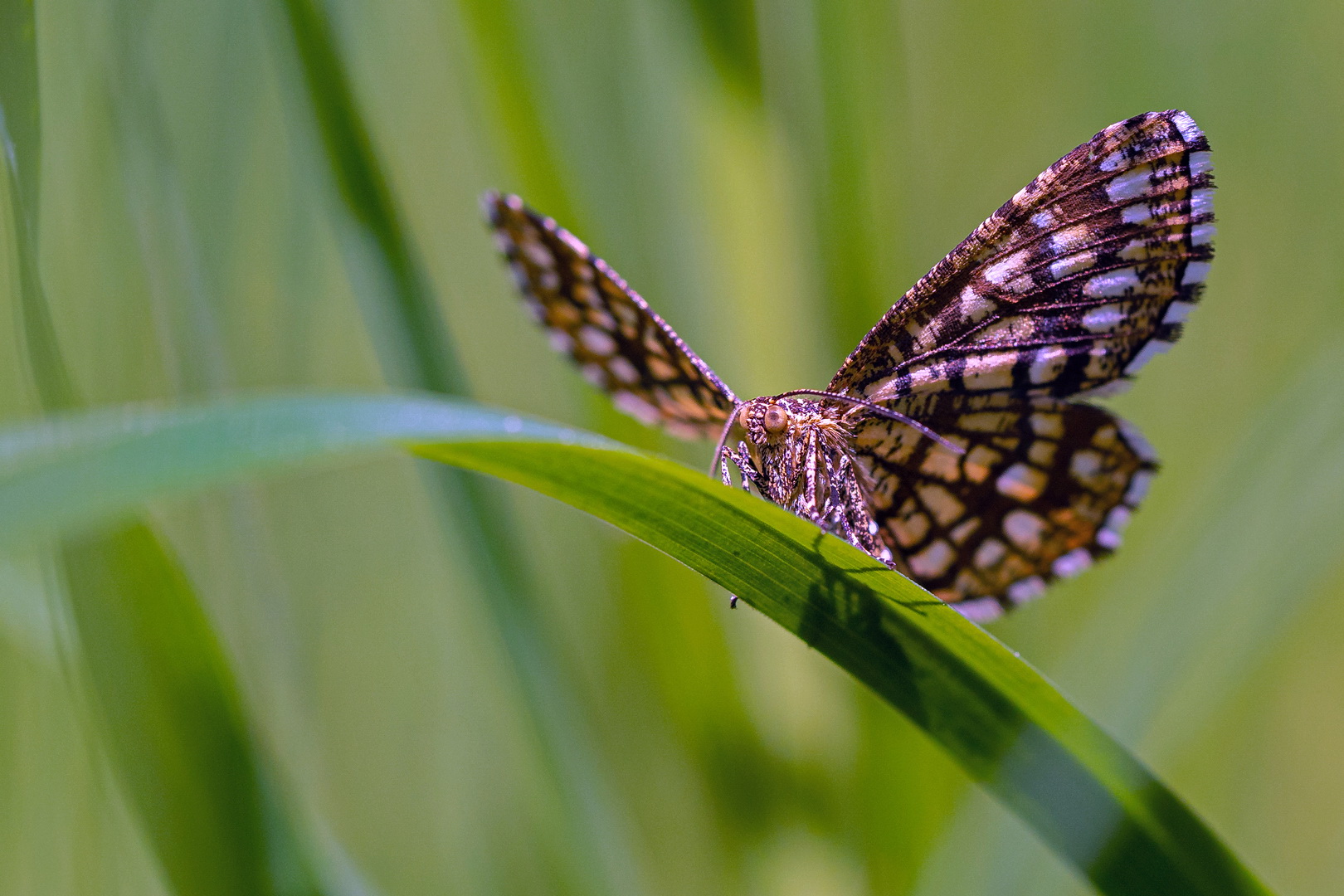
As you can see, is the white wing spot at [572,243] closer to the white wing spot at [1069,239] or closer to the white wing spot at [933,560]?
the white wing spot at [1069,239]

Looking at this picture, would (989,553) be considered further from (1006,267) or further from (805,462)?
(1006,267)

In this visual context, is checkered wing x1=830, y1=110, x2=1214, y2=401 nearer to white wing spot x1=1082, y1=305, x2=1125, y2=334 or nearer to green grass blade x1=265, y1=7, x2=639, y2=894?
white wing spot x1=1082, y1=305, x2=1125, y2=334

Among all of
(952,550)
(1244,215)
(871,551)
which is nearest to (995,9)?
(1244,215)

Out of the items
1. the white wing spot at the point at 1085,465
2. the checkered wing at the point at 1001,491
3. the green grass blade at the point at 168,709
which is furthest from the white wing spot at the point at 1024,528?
the green grass blade at the point at 168,709

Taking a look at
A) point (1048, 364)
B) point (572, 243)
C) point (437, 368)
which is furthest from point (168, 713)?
point (1048, 364)

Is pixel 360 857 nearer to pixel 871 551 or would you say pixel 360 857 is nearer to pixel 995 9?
pixel 871 551

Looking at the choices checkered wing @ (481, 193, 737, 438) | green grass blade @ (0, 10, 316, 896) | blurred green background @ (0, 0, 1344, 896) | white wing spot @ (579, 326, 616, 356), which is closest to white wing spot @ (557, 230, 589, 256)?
checkered wing @ (481, 193, 737, 438)
